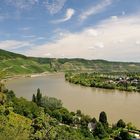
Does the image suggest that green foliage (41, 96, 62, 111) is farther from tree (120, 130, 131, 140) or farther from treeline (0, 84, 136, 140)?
tree (120, 130, 131, 140)

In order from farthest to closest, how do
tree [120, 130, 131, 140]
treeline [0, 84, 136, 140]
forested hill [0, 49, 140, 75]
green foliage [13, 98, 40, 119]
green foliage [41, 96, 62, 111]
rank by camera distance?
forested hill [0, 49, 140, 75]
green foliage [41, 96, 62, 111]
green foliage [13, 98, 40, 119]
tree [120, 130, 131, 140]
treeline [0, 84, 136, 140]

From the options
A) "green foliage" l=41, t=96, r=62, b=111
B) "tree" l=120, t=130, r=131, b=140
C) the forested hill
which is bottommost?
"tree" l=120, t=130, r=131, b=140

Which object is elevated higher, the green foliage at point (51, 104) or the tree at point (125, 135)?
the green foliage at point (51, 104)

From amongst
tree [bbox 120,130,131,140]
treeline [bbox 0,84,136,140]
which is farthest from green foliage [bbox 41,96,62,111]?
tree [bbox 120,130,131,140]

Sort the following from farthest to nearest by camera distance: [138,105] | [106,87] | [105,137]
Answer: [106,87] < [138,105] < [105,137]

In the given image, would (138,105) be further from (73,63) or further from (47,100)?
(73,63)

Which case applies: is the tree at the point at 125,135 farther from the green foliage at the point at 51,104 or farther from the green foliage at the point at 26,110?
the green foliage at the point at 51,104

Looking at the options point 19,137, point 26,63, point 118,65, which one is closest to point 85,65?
point 118,65

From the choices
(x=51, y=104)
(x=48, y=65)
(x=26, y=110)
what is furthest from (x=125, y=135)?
(x=48, y=65)

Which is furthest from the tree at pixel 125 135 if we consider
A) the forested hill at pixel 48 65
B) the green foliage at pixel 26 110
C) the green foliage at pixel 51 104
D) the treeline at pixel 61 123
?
the forested hill at pixel 48 65
